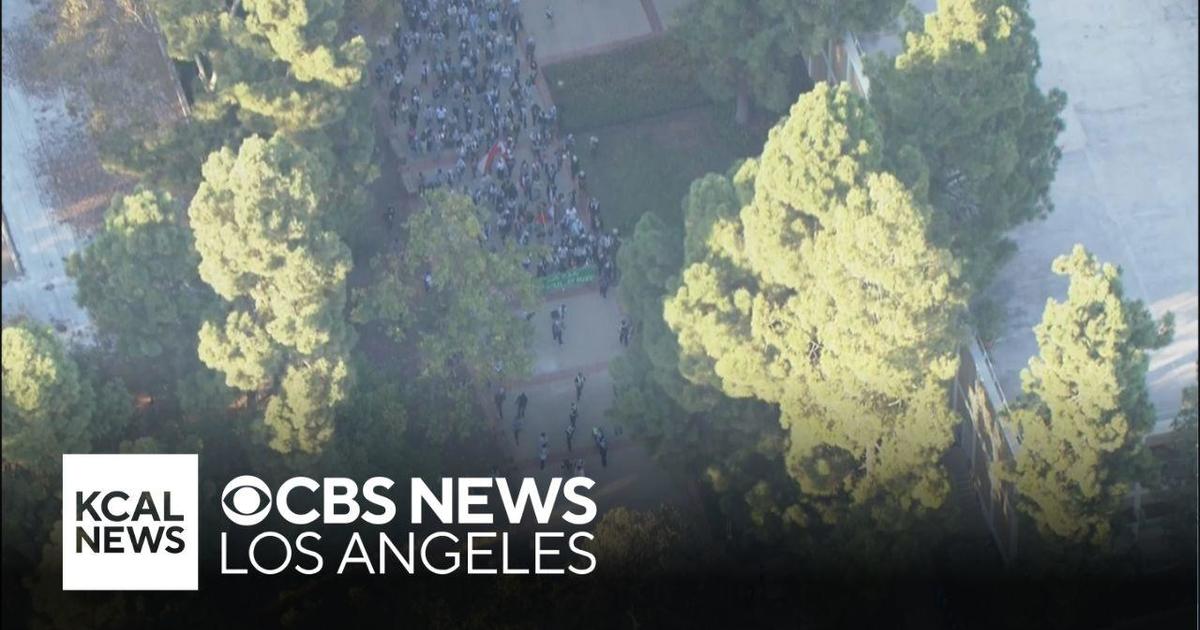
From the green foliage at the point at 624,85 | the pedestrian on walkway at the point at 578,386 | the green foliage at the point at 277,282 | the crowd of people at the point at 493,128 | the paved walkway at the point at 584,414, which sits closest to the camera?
the green foliage at the point at 277,282

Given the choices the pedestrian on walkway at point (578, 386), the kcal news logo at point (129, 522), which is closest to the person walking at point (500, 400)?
the pedestrian on walkway at point (578, 386)

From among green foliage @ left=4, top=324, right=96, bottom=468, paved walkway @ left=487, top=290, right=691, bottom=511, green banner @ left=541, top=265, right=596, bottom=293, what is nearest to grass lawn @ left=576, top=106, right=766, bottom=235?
green banner @ left=541, top=265, right=596, bottom=293

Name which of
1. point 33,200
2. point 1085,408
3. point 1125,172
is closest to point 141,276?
point 33,200

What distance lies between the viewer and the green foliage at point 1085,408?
60781mm

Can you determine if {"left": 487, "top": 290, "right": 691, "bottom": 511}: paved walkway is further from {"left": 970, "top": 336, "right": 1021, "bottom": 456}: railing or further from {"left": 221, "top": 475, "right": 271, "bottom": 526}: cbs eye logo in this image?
{"left": 970, "top": 336, "right": 1021, "bottom": 456}: railing

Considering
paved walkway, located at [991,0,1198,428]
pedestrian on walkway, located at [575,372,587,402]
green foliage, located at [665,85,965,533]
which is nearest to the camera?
green foliage, located at [665,85,965,533]

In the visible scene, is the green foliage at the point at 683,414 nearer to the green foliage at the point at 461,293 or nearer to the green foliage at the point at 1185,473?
the green foliage at the point at 461,293

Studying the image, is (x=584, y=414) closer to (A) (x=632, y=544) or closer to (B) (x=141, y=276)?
(A) (x=632, y=544)

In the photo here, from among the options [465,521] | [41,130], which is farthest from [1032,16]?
[41,130]

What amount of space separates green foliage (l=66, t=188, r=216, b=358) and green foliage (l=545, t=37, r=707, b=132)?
542 inches

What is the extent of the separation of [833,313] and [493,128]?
51.6 feet

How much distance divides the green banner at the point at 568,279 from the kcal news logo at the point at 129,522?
10975 millimetres

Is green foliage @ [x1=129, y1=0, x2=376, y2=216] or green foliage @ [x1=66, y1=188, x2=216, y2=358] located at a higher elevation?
green foliage @ [x1=129, y1=0, x2=376, y2=216]

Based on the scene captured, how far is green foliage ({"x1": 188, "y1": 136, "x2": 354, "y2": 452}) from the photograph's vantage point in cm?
6469
